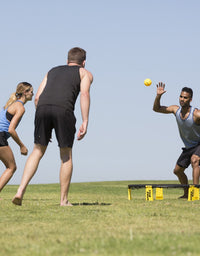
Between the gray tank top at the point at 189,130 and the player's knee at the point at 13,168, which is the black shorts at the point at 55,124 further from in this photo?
the gray tank top at the point at 189,130

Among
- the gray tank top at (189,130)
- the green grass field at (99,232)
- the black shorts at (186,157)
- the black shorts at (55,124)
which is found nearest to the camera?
the green grass field at (99,232)

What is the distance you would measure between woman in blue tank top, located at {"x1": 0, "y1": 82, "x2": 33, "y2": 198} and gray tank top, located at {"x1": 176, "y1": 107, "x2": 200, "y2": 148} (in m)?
3.55

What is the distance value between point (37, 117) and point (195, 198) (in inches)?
172

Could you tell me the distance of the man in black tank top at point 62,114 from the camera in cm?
729

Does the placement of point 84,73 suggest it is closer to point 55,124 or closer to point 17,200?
point 55,124

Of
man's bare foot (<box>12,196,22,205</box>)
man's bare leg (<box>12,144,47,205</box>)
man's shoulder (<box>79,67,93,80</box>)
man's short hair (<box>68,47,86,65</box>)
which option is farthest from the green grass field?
man's short hair (<box>68,47,86,65</box>)

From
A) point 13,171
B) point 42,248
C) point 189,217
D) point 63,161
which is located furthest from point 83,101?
point 42,248

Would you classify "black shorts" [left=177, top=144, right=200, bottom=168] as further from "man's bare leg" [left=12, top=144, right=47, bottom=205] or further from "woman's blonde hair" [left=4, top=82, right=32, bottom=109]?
"man's bare leg" [left=12, top=144, right=47, bottom=205]

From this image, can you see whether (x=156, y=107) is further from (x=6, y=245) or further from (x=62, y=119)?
(x=6, y=245)

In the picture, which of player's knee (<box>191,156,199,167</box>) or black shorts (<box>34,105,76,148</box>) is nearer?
black shorts (<box>34,105,76,148</box>)

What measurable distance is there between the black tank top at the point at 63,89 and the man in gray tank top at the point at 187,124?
138 inches

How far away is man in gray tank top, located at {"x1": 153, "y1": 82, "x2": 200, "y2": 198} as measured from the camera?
410 inches

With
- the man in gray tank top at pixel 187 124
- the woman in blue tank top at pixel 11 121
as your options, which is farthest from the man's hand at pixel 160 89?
the woman in blue tank top at pixel 11 121

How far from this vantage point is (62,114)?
7.25m
